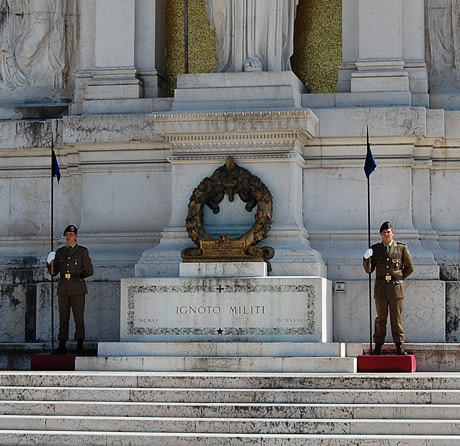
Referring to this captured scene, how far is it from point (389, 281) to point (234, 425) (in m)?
4.63

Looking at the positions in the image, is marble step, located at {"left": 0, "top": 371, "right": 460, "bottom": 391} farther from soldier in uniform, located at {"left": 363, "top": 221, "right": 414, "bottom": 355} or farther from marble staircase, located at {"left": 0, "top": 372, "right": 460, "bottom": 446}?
soldier in uniform, located at {"left": 363, "top": 221, "right": 414, "bottom": 355}

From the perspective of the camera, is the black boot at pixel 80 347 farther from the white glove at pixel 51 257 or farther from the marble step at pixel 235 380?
the marble step at pixel 235 380

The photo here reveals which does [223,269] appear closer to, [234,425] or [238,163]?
[238,163]

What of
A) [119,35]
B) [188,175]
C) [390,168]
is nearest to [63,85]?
[119,35]

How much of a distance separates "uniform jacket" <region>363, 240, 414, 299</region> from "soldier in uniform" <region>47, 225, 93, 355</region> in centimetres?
477

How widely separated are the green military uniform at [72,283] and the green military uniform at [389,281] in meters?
4.77

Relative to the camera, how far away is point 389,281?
23.8 meters

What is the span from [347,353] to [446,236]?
3.71m

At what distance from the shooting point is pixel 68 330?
25.8 metres

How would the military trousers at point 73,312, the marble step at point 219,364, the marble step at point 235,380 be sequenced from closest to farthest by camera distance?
the marble step at point 235,380
the marble step at point 219,364
the military trousers at point 73,312

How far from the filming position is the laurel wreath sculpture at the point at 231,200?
25109mm

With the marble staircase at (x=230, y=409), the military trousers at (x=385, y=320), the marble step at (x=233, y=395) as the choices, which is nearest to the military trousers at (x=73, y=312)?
the marble staircase at (x=230, y=409)

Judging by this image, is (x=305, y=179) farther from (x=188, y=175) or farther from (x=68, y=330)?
(x=68, y=330)

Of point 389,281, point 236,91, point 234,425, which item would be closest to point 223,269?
point 389,281
